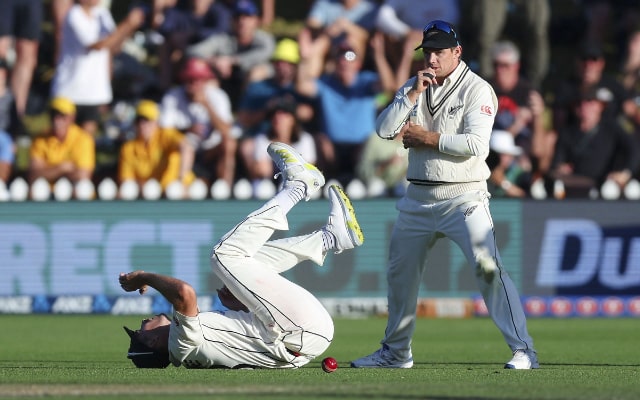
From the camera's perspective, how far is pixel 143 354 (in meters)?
9.43

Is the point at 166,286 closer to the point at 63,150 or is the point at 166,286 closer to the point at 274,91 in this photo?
the point at 63,150

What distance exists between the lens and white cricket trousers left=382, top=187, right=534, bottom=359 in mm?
9461

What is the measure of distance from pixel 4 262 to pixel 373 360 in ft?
24.6

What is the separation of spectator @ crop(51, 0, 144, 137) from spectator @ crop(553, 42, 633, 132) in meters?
5.46

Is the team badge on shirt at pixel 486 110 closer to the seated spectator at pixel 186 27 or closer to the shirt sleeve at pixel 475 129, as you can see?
the shirt sleeve at pixel 475 129

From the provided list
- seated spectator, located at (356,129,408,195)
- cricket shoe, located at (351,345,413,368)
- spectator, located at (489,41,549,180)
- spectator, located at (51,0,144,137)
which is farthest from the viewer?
spectator, located at (51,0,144,137)

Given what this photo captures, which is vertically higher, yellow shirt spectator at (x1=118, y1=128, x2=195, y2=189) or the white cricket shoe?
the white cricket shoe

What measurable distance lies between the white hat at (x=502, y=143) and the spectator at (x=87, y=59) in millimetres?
4892

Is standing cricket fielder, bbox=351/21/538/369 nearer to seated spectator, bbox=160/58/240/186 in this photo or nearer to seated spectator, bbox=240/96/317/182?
seated spectator, bbox=240/96/317/182

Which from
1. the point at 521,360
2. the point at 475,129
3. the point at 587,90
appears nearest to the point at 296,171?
the point at 475,129

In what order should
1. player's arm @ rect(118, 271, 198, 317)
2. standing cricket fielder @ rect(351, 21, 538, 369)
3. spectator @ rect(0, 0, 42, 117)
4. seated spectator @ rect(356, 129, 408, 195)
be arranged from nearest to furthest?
1. player's arm @ rect(118, 271, 198, 317)
2. standing cricket fielder @ rect(351, 21, 538, 369)
3. seated spectator @ rect(356, 129, 408, 195)
4. spectator @ rect(0, 0, 42, 117)

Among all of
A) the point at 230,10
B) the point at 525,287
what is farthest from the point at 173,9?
the point at 525,287

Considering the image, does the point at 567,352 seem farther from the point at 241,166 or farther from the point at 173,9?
the point at 173,9

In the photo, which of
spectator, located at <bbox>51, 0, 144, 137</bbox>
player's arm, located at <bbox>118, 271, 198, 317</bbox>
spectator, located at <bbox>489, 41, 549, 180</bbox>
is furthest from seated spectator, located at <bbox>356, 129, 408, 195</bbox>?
player's arm, located at <bbox>118, 271, 198, 317</bbox>
